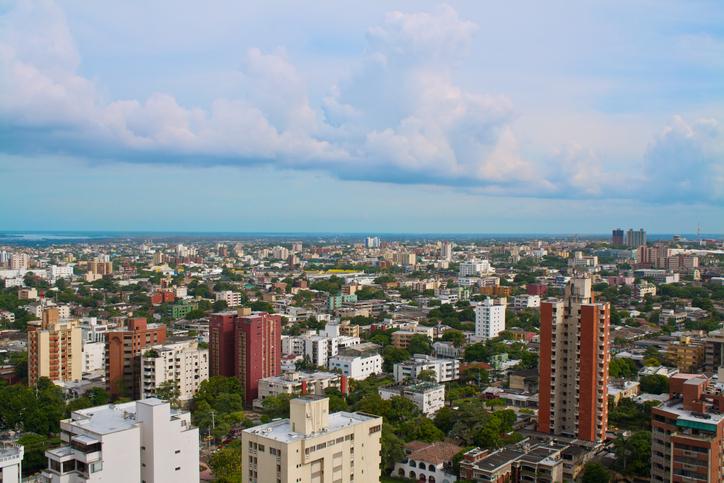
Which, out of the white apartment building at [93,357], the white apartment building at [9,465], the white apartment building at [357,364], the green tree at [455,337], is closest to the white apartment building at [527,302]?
the green tree at [455,337]

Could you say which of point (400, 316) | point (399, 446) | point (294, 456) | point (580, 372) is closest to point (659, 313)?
point (400, 316)

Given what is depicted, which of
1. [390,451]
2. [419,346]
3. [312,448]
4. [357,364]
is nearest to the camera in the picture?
[312,448]

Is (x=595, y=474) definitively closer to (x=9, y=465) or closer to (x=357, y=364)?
(x=9, y=465)

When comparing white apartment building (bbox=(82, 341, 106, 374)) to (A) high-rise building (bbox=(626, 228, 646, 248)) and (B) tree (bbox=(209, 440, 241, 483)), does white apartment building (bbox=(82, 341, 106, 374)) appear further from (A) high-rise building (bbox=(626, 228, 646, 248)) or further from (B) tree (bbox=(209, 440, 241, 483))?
(A) high-rise building (bbox=(626, 228, 646, 248))

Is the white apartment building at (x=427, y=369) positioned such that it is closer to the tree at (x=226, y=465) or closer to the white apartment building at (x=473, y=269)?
the tree at (x=226, y=465)

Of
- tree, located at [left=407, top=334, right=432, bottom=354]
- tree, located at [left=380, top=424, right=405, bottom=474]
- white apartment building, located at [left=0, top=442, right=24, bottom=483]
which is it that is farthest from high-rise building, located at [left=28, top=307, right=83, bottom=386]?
white apartment building, located at [left=0, top=442, right=24, bottom=483]

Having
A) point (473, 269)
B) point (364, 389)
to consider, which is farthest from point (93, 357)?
point (473, 269)

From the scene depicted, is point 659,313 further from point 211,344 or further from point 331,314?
point 211,344
